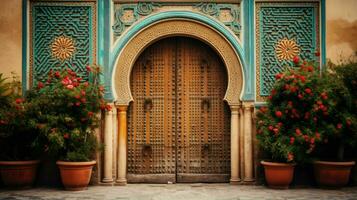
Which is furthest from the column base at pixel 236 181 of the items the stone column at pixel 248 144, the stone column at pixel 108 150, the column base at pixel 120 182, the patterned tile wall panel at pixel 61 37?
the patterned tile wall panel at pixel 61 37

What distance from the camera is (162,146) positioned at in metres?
8.68

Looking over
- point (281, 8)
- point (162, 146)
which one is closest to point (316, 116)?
point (281, 8)

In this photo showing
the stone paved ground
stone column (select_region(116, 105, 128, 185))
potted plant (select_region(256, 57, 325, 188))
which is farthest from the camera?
stone column (select_region(116, 105, 128, 185))

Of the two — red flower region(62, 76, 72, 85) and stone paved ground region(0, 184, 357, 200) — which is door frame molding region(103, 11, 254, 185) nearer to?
stone paved ground region(0, 184, 357, 200)

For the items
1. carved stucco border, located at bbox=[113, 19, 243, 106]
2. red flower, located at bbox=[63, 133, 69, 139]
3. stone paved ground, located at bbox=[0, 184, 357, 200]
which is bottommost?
stone paved ground, located at bbox=[0, 184, 357, 200]

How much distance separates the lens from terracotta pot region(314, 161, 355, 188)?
25.5 ft

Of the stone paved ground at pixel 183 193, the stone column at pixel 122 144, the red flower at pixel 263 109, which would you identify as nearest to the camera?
the stone paved ground at pixel 183 193

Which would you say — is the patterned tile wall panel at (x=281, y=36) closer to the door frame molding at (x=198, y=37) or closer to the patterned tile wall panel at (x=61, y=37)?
the door frame molding at (x=198, y=37)

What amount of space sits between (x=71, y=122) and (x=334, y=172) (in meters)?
4.16

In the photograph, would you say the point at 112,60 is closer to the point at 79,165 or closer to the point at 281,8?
the point at 79,165

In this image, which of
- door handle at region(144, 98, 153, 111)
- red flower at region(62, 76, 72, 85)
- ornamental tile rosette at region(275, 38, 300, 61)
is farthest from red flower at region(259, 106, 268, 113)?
red flower at region(62, 76, 72, 85)

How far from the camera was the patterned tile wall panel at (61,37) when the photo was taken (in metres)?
8.41

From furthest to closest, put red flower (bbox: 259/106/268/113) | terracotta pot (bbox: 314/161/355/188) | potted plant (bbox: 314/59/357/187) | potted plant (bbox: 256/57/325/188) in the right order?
red flower (bbox: 259/106/268/113)
terracotta pot (bbox: 314/161/355/188)
potted plant (bbox: 314/59/357/187)
potted plant (bbox: 256/57/325/188)

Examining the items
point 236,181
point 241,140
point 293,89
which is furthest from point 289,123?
point 236,181
